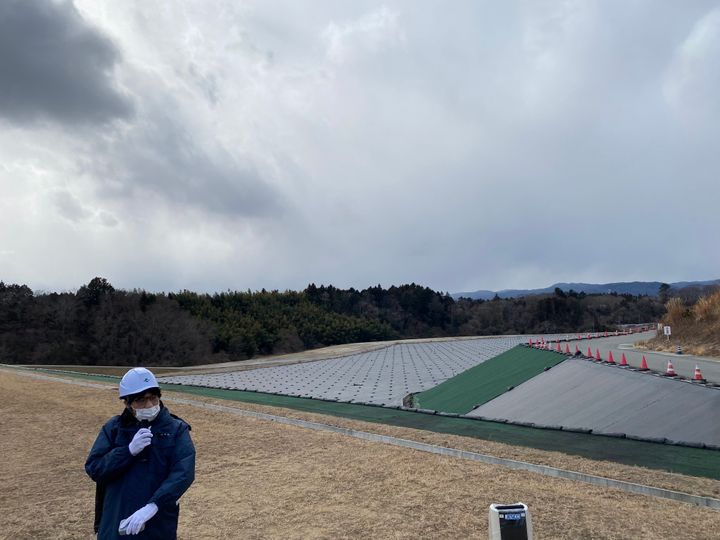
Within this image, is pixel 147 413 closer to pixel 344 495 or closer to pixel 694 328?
pixel 344 495

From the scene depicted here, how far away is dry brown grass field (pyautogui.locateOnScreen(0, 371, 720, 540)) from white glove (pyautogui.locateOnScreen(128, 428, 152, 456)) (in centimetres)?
285

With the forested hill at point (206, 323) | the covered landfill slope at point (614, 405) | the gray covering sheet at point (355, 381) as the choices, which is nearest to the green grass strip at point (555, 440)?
the covered landfill slope at point (614, 405)

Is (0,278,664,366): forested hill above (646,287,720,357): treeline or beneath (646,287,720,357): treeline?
above

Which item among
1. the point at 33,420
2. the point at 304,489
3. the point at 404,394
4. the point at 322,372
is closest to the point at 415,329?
the point at 322,372

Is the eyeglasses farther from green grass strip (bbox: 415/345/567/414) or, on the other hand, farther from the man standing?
green grass strip (bbox: 415/345/567/414)

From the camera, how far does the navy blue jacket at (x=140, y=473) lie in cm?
354

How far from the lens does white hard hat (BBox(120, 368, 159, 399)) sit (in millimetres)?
3612

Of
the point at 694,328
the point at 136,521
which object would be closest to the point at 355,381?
the point at 694,328

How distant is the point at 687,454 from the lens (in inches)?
336

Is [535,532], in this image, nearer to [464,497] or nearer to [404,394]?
[464,497]

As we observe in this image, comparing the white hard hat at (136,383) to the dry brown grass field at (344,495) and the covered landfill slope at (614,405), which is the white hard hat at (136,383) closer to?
the dry brown grass field at (344,495)

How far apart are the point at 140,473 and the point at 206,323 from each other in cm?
5556

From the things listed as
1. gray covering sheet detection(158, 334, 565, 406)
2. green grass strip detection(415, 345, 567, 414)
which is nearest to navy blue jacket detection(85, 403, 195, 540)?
green grass strip detection(415, 345, 567, 414)

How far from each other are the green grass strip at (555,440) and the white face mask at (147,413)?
732cm
